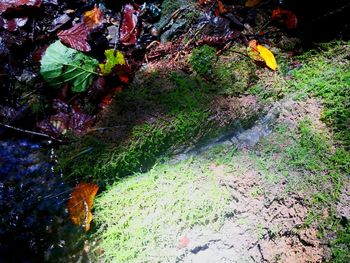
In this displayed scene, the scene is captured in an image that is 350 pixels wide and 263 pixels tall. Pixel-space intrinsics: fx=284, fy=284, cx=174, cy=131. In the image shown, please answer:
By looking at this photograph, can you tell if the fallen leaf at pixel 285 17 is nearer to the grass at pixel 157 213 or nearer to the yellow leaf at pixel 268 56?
the yellow leaf at pixel 268 56

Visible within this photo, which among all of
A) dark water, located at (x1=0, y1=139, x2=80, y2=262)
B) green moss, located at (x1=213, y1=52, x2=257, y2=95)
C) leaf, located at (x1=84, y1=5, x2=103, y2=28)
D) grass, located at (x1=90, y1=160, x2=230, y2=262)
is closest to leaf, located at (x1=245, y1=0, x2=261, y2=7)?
green moss, located at (x1=213, y1=52, x2=257, y2=95)

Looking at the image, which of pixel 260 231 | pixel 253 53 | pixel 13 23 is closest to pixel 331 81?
pixel 253 53

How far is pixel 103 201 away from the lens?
206 centimetres

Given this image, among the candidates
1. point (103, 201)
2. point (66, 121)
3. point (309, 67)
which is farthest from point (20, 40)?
point (309, 67)

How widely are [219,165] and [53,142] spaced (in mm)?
1362

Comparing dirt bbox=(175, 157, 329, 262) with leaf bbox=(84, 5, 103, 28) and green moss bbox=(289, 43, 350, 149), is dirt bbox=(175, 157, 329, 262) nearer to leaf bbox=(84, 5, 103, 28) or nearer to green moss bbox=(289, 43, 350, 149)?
green moss bbox=(289, 43, 350, 149)

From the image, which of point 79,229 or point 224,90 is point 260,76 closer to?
point 224,90

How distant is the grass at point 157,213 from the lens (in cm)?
184

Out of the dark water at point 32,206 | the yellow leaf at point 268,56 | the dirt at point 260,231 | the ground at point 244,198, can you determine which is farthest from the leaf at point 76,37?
the dirt at point 260,231

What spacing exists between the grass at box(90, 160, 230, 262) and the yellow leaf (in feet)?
3.63

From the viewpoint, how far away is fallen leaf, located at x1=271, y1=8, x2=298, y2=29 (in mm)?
2666

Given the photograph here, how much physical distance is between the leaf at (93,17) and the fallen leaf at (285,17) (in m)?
1.70

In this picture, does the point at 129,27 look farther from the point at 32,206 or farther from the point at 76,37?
the point at 32,206

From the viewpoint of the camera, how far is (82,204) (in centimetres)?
209
